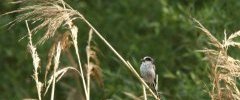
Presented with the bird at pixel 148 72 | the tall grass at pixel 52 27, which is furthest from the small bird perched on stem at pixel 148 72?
the tall grass at pixel 52 27

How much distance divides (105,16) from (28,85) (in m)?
1.83

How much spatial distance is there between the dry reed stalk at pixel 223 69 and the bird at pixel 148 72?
4.00 ft

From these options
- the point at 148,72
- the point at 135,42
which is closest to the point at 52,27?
the point at 148,72

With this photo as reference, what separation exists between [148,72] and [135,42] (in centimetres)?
763

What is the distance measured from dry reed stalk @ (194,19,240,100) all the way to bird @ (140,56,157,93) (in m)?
1.22

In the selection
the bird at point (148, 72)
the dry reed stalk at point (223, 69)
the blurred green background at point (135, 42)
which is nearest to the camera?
the dry reed stalk at point (223, 69)

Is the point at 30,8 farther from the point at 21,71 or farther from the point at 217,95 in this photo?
the point at 21,71

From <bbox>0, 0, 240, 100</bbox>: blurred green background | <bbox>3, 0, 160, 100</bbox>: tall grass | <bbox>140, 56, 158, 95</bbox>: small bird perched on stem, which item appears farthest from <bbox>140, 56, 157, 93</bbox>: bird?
<bbox>0, 0, 240, 100</bbox>: blurred green background

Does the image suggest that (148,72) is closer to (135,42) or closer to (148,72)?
(148,72)

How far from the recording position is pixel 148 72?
6.49 meters

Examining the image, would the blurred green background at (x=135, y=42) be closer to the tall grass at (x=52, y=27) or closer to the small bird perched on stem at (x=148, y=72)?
the small bird perched on stem at (x=148, y=72)

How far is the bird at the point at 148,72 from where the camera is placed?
21.0 feet

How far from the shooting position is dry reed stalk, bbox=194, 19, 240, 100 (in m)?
5.01

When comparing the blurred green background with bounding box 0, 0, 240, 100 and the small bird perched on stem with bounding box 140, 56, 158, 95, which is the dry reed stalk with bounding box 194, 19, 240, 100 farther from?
the blurred green background with bounding box 0, 0, 240, 100
